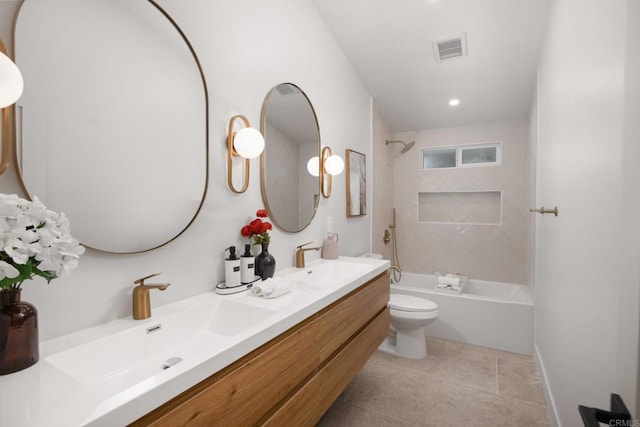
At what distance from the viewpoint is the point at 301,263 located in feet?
6.37

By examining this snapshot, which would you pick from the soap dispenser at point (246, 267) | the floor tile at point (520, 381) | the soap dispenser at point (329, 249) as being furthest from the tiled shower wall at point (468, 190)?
the soap dispenser at point (246, 267)

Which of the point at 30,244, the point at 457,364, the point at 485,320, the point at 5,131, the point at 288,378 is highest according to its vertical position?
the point at 5,131

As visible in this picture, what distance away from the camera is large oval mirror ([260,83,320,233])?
177 centimetres

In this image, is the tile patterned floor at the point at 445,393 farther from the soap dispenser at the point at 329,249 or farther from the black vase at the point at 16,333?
the black vase at the point at 16,333

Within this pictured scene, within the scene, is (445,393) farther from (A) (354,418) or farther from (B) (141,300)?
(B) (141,300)

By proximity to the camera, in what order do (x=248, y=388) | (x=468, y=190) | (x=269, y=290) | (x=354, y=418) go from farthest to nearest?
(x=468, y=190) → (x=354, y=418) → (x=269, y=290) → (x=248, y=388)

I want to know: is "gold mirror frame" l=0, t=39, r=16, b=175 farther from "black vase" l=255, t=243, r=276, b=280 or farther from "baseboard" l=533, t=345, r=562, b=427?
"baseboard" l=533, t=345, r=562, b=427

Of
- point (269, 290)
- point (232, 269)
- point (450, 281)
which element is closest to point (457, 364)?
point (450, 281)

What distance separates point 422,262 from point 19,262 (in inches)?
154

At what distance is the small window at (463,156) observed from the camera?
11.8ft

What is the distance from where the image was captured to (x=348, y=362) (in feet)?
5.04

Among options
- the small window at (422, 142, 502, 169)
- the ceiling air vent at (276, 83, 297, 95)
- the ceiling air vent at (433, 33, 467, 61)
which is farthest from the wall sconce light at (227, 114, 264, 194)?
the small window at (422, 142, 502, 169)

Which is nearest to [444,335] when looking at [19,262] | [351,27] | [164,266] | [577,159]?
[577,159]

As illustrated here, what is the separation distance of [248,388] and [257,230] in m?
0.79
